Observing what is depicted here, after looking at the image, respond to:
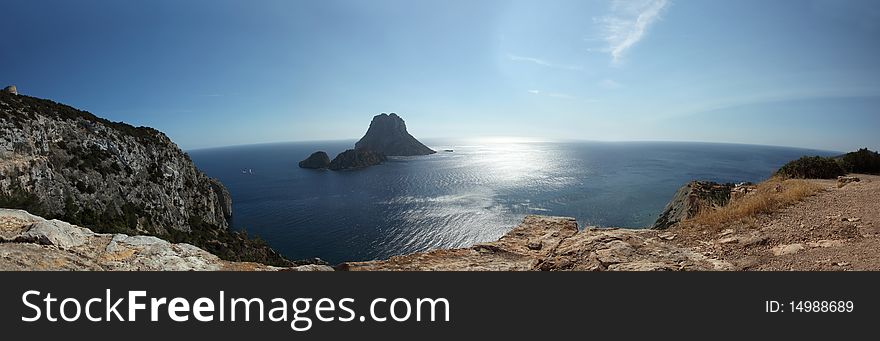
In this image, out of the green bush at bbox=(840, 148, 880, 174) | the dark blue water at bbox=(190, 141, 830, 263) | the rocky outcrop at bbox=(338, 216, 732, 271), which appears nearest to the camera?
the rocky outcrop at bbox=(338, 216, 732, 271)

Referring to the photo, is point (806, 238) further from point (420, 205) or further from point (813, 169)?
point (420, 205)

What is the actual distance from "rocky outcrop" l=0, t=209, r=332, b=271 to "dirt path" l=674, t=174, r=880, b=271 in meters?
9.37

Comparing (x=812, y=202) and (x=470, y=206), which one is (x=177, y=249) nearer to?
(x=812, y=202)

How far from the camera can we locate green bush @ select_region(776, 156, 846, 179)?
15.2m

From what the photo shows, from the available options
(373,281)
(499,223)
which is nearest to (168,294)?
(373,281)

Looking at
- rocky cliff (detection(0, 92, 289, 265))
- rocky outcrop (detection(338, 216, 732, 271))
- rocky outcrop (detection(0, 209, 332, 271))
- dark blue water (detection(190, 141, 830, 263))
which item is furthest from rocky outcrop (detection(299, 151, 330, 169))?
rocky outcrop (detection(338, 216, 732, 271))

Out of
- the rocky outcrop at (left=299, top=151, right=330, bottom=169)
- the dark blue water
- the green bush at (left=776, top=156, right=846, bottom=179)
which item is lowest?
the dark blue water

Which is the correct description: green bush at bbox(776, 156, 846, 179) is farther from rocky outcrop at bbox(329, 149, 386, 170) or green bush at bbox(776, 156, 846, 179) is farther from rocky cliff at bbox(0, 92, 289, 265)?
rocky outcrop at bbox(329, 149, 386, 170)

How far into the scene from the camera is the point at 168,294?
4383 mm

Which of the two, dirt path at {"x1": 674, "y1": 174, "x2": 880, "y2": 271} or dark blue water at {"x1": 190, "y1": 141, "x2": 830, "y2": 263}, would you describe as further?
dark blue water at {"x1": 190, "y1": 141, "x2": 830, "y2": 263}

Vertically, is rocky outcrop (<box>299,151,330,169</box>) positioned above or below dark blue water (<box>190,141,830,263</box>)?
above

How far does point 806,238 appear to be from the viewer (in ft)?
19.7

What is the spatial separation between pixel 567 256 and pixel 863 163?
71.3 feet

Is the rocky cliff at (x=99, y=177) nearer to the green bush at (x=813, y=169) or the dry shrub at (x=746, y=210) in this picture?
the dry shrub at (x=746, y=210)
